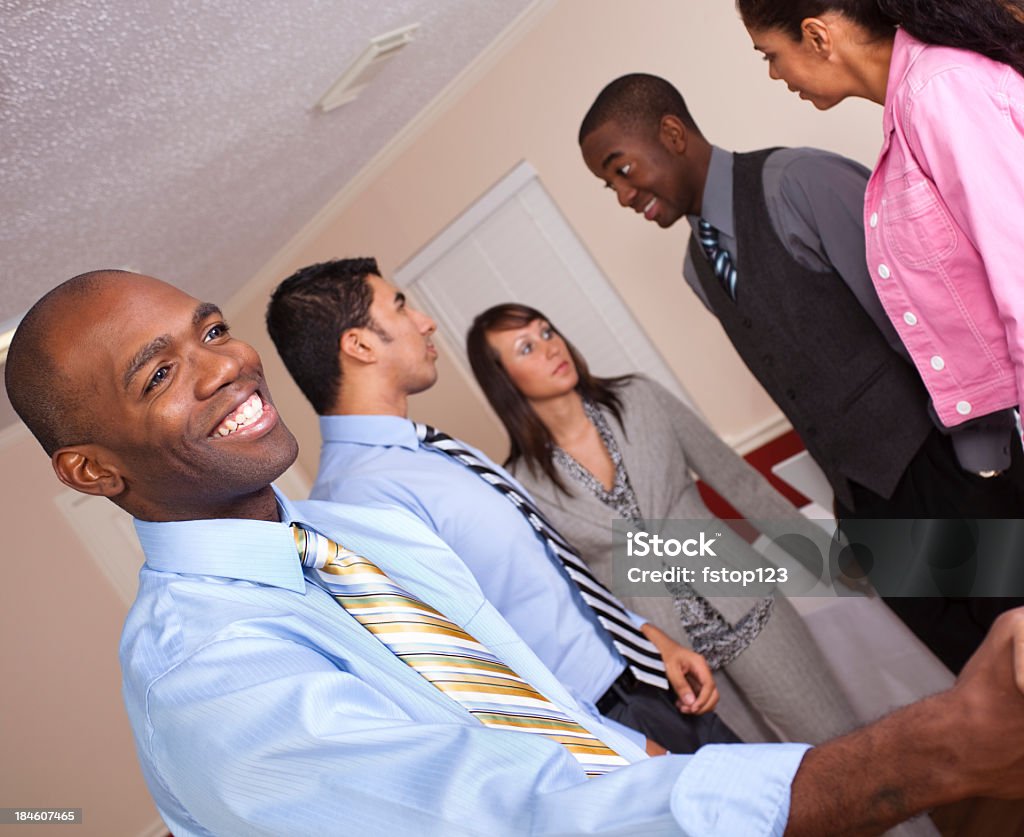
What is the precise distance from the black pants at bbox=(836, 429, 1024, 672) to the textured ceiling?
5.64 feet

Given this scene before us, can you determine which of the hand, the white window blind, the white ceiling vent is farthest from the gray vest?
the white window blind

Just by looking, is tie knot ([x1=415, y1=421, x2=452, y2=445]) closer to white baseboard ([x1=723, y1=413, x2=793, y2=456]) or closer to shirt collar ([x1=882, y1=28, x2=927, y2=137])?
shirt collar ([x1=882, y1=28, x2=927, y2=137])

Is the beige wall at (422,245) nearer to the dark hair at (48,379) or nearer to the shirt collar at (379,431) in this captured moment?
the shirt collar at (379,431)

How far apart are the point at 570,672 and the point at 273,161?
2.26 metres

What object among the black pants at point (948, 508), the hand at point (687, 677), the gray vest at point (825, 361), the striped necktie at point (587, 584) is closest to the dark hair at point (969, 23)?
the gray vest at point (825, 361)

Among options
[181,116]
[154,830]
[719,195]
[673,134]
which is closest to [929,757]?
[719,195]

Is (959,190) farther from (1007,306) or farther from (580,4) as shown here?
(580,4)

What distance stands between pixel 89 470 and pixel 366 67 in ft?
7.02

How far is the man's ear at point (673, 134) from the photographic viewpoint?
2.03 metres

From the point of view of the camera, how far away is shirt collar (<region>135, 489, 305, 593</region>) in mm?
1058

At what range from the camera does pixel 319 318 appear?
195 centimetres

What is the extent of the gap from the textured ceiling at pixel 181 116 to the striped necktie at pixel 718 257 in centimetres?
114

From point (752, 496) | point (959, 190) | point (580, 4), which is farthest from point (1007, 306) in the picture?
point (580, 4)

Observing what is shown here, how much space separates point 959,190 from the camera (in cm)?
125
